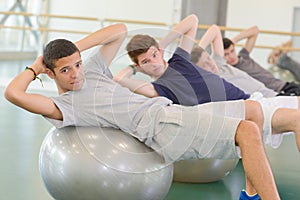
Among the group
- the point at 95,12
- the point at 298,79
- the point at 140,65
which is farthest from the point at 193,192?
the point at 95,12

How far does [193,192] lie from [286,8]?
8.73 m

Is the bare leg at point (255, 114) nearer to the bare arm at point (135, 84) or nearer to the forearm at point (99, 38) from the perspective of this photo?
the bare arm at point (135, 84)

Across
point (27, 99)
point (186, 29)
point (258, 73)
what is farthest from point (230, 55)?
point (27, 99)

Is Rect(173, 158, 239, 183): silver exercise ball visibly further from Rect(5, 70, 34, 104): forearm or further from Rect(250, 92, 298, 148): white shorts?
Rect(5, 70, 34, 104): forearm

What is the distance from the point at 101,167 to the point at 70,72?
0.44 metres

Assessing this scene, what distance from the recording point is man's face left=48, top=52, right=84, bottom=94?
261cm

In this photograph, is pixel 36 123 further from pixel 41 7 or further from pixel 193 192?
pixel 41 7

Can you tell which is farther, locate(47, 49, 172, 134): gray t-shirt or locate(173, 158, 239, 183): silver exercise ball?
locate(173, 158, 239, 183): silver exercise ball

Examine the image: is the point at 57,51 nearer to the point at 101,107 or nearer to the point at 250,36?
the point at 101,107

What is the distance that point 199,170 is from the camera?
3236 millimetres

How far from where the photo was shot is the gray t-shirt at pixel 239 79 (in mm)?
4348

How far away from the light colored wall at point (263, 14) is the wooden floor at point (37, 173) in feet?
20.3

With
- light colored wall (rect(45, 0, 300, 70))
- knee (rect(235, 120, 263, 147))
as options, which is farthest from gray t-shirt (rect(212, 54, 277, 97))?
light colored wall (rect(45, 0, 300, 70))

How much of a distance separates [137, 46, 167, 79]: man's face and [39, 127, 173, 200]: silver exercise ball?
50cm
